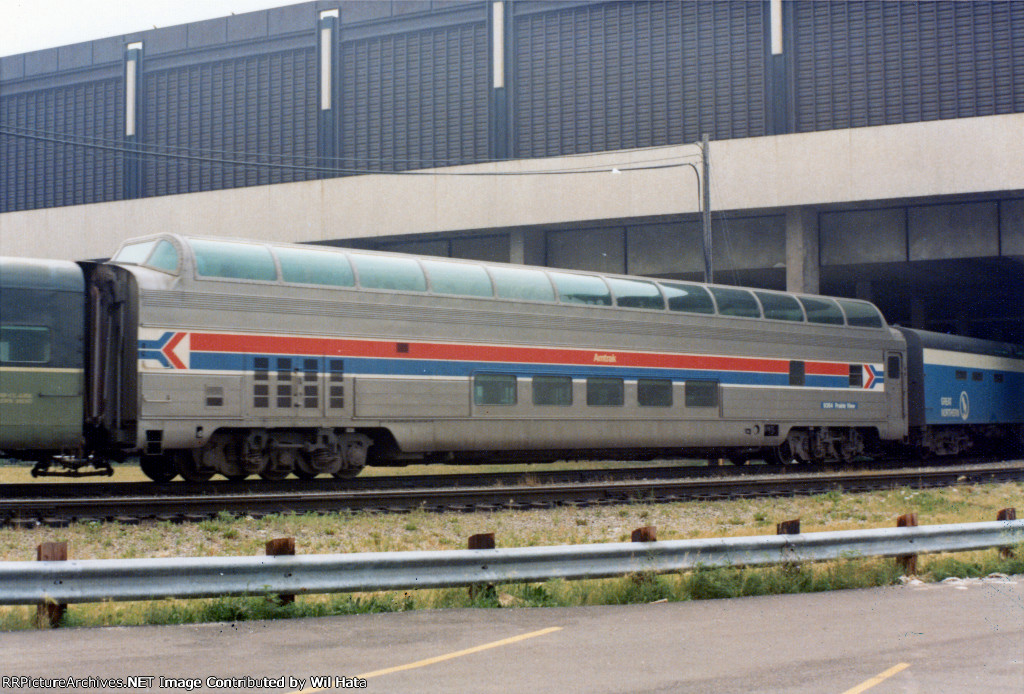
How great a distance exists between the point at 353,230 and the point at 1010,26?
2372 cm

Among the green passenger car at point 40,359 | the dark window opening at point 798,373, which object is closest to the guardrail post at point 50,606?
the green passenger car at point 40,359

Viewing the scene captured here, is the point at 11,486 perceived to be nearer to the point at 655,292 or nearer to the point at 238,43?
the point at 655,292

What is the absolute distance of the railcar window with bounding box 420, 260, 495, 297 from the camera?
2014cm

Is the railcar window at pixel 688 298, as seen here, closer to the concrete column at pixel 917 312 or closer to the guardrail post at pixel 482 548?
the guardrail post at pixel 482 548

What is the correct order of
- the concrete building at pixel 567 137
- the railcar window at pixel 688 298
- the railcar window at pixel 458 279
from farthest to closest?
1. the concrete building at pixel 567 137
2. the railcar window at pixel 688 298
3. the railcar window at pixel 458 279

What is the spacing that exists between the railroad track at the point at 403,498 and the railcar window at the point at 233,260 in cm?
350

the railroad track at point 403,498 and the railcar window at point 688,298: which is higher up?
the railcar window at point 688,298

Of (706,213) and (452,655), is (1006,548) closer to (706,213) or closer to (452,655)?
(452,655)

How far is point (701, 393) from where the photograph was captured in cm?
2381

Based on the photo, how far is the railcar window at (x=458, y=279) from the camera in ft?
66.1

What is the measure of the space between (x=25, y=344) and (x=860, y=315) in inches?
783

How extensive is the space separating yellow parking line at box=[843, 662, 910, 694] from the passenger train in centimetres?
1251

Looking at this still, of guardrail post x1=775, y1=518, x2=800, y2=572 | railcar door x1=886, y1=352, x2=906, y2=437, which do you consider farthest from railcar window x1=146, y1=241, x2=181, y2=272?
railcar door x1=886, y1=352, x2=906, y2=437

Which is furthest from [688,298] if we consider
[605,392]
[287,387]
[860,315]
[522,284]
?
[287,387]
